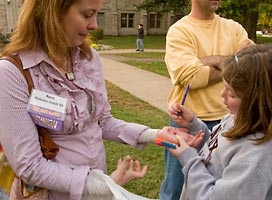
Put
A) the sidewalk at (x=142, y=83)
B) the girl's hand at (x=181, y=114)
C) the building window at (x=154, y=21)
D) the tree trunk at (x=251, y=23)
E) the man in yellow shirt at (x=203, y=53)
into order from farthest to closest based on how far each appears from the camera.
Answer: the building window at (x=154, y=21) → the tree trunk at (x=251, y=23) → the sidewalk at (x=142, y=83) → the man in yellow shirt at (x=203, y=53) → the girl's hand at (x=181, y=114)

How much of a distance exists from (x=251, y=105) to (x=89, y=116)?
2.41 feet

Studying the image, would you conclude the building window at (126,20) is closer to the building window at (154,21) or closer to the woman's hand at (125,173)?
the building window at (154,21)

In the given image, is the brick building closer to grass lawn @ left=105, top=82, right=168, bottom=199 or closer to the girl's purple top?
grass lawn @ left=105, top=82, right=168, bottom=199

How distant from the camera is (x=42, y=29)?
159cm

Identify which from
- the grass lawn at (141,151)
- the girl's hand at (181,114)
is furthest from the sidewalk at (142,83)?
the girl's hand at (181,114)

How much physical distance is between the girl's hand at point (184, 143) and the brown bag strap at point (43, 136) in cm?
57

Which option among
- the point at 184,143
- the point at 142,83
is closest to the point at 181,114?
the point at 184,143

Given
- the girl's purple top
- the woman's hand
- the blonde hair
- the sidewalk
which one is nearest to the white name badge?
the girl's purple top

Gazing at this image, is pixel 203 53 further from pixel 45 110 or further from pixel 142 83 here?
pixel 142 83

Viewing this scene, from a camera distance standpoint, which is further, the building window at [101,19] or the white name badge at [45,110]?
the building window at [101,19]

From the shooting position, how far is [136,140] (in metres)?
2.06

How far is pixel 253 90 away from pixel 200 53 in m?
1.16

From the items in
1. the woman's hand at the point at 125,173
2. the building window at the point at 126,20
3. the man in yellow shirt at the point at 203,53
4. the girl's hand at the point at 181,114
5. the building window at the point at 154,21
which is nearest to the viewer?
the woman's hand at the point at 125,173

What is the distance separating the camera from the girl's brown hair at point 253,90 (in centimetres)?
145
